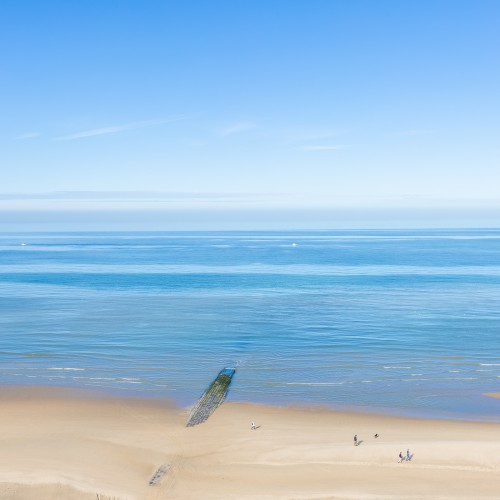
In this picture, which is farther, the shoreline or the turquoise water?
the turquoise water

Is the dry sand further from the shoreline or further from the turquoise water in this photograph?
the turquoise water

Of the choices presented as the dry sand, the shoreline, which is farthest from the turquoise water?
the dry sand

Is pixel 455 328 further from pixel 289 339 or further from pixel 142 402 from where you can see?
pixel 142 402

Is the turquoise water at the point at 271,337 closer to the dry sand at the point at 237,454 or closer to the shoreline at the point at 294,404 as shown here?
the shoreline at the point at 294,404

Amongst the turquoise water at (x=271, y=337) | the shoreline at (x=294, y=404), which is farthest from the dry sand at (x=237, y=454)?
the turquoise water at (x=271, y=337)

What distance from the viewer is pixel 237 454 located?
76.6 ft

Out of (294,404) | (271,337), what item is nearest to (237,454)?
(294,404)

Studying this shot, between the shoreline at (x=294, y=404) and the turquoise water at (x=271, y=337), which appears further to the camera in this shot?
the turquoise water at (x=271, y=337)

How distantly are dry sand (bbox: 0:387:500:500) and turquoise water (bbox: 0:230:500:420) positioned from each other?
2.73 m

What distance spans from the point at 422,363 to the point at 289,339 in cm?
1045

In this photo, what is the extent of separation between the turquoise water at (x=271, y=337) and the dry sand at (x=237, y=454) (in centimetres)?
273

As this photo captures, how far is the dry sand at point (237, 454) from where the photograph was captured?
20.3 metres

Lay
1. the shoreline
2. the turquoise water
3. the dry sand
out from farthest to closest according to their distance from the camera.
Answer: the turquoise water, the shoreline, the dry sand

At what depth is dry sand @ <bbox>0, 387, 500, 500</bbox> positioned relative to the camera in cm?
2034
